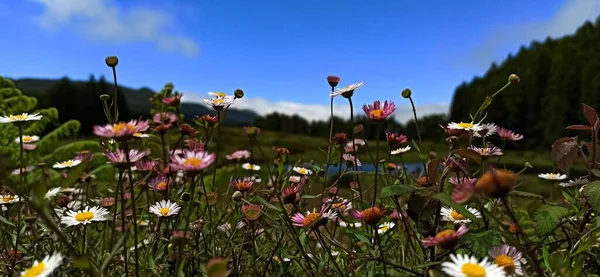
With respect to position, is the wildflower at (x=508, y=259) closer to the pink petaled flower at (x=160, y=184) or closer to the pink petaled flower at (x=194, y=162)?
the pink petaled flower at (x=194, y=162)

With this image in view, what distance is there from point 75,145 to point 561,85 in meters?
31.0

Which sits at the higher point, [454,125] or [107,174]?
[454,125]

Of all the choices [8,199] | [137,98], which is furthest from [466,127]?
[137,98]

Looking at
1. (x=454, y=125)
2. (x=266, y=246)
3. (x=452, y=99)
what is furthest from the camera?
(x=452, y=99)

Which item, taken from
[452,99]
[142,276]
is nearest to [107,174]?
[142,276]

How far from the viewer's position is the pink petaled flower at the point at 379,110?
76cm

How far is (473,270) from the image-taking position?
19.1 inches

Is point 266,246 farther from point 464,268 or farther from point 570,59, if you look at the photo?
point 570,59

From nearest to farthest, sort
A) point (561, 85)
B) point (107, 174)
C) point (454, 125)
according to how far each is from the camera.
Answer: point (454, 125)
point (107, 174)
point (561, 85)

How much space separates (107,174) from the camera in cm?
302

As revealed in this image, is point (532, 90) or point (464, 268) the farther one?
point (532, 90)

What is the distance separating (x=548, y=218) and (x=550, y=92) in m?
32.4

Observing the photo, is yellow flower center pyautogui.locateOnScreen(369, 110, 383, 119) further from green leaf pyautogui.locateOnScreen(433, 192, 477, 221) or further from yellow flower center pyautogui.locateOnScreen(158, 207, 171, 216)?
yellow flower center pyautogui.locateOnScreen(158, 207, 171, 216)

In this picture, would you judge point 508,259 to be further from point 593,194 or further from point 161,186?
point 161,186
